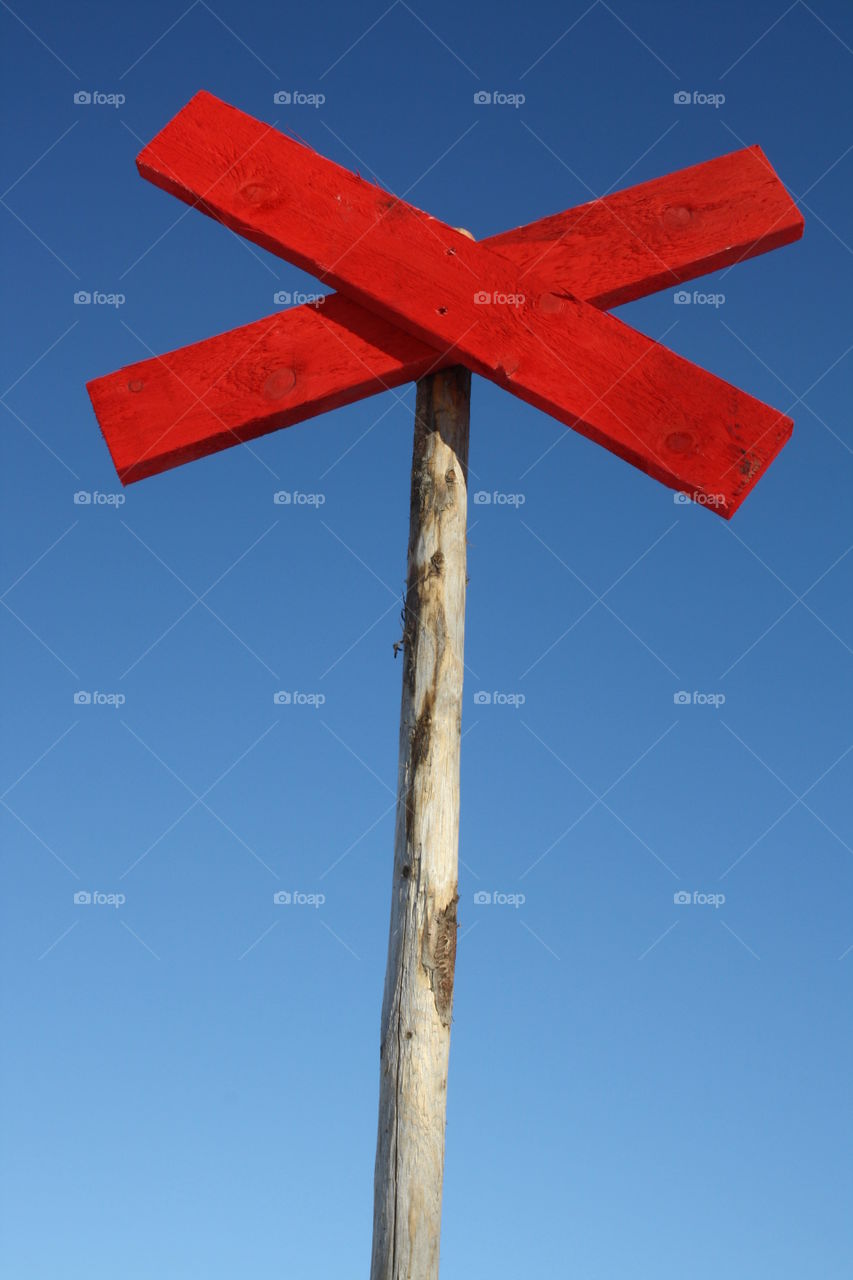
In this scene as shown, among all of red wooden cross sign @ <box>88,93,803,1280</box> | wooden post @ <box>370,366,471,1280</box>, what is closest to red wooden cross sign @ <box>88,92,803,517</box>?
red wooden cross sign @ <box>88,93,803,1280</box>

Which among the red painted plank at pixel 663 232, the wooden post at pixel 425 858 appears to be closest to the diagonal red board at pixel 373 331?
the red painted plank at pixel 663 232

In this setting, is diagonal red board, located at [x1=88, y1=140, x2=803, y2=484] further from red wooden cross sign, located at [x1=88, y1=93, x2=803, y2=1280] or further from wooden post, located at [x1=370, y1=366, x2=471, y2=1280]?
wooden post, located at [x1=370, y1=366, x2=471, y2=1280]

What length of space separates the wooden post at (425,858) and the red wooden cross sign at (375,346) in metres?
0.19

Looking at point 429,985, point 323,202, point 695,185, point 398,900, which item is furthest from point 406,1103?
point 695,185

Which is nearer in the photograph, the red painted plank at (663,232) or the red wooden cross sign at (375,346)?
the red wooden cross sign at (375,346)

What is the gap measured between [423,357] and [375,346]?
0.13 metres

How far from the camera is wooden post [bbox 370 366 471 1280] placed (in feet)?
9.03

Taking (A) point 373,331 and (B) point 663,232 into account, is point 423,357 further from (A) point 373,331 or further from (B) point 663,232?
(B) point 663,232

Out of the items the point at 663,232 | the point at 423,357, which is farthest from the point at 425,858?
the point at 663,232

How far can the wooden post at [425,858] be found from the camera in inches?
108

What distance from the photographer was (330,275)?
3.24 meters

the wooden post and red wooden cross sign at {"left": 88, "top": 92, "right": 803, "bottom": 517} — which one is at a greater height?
red wooden cross sign at {"left": 88, "top": 92, "right": 803, "bottom": 517}

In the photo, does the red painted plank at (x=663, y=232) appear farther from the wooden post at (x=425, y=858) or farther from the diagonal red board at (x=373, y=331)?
the wooden post at (x=425, y=858)

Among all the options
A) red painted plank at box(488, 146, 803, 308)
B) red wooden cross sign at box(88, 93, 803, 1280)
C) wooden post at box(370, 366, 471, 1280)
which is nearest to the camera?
wooden post at box(370, 366, 471, 1280)
